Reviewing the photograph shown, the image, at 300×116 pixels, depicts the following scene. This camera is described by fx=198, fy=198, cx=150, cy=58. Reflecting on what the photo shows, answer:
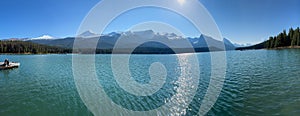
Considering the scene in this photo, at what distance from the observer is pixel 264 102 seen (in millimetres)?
17047

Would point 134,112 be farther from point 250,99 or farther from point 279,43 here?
point 279,43

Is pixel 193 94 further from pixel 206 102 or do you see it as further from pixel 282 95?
pixel 282 95

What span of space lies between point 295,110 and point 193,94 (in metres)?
9.18

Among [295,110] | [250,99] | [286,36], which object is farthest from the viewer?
[286,36]

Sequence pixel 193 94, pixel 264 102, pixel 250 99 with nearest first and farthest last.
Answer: pixel 264 102, pixel 250 99, pixel 193 94

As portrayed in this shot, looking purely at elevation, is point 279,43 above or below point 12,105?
above

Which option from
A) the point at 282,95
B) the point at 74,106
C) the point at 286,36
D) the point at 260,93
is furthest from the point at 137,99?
A: the point at 286,36

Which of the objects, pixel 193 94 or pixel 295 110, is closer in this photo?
pixel 295 110

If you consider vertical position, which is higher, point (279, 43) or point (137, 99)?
point (279, 43)

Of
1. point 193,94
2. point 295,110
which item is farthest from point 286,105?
point 193,94

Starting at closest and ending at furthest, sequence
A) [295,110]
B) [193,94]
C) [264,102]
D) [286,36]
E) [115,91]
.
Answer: [295,110], [264,102], [193,94], [115,91], [286,36]

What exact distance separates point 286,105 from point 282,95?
124 inches

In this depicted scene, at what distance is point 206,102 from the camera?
18.2 metres

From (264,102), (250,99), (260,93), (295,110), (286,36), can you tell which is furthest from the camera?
(286,36)
